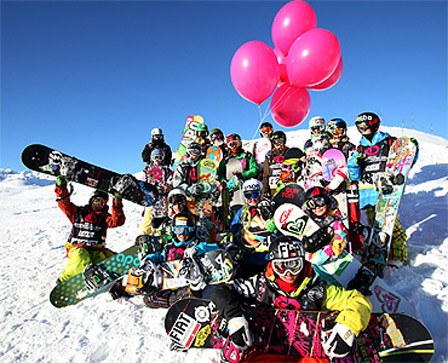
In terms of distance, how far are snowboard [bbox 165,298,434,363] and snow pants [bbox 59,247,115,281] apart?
1.94 meters

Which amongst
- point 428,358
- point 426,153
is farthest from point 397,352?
point 426,153

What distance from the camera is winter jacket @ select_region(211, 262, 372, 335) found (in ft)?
7.26

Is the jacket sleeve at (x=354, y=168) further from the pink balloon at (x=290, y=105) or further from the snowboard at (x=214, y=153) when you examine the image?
the snowboard at (x=214, y=153)

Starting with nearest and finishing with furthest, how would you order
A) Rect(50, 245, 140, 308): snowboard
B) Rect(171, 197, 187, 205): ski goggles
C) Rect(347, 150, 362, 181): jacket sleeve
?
Rect(50, 245, 140, 308): snowboard
Rect(171, 197, 187, 205): ski goggles
Rect(347, 150, 362, 181): jacket sleeve

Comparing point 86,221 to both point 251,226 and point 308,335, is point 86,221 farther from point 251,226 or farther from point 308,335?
point 308,335

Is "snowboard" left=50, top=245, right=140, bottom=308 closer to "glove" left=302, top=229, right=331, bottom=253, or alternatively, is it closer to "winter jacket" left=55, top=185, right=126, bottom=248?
"winter jacket" left=55, top=185, right=126, bottom=248

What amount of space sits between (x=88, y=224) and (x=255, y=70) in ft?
12.5

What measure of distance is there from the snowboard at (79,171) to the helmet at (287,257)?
2.96 meters

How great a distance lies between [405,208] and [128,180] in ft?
23.5

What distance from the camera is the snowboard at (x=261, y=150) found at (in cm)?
614

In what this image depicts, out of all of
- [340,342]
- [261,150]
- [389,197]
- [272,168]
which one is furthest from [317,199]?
[261,150]

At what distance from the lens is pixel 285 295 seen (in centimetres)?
242

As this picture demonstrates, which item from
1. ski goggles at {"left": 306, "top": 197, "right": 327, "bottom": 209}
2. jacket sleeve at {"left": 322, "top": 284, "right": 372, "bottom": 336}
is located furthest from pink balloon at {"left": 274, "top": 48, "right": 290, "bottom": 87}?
jacket sleeve at {"left": 322, "top": 284, "right": 372, "bottom": 336}

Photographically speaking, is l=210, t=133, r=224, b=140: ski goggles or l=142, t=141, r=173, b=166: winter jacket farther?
l=210, t=133, r=224, b=140: ski goggles
